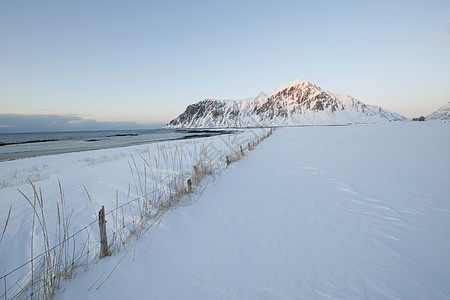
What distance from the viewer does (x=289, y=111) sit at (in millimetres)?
146875

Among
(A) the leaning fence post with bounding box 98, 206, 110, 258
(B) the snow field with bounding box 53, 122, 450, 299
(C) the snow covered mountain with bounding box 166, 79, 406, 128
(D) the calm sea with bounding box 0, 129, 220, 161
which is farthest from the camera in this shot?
(C) the snow covered mountain with bounding box 166, 79, 406, 128

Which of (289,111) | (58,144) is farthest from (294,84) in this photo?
(58,144)

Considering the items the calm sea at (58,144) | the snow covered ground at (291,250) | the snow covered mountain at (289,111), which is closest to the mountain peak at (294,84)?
the snow covered mountain at (289,111)

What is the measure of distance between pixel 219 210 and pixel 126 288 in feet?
6.90

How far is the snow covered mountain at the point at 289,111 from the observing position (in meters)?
132

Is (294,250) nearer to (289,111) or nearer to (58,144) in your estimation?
(58,144)

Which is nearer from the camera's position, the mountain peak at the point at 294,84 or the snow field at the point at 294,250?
the snow field at the point at 294,250

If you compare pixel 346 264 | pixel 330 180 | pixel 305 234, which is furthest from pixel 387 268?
pixel 330 180

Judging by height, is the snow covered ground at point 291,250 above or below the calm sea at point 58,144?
above

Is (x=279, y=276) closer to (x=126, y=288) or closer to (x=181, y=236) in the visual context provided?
(x=181, y=236)

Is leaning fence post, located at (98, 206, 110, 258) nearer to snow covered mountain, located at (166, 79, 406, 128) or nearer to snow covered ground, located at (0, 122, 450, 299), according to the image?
snow covered ground, located at (0, 122, 450, 299)

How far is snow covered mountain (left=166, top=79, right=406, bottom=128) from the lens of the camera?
435ft

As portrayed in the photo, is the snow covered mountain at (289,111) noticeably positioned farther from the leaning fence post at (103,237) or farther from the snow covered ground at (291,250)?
the leaning fence post at (103,237)

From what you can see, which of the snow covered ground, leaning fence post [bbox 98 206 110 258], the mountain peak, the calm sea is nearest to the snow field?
the snow covered ground
